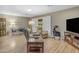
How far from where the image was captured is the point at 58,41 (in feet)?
17.2

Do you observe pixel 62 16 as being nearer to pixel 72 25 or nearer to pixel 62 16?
pixel 62 16

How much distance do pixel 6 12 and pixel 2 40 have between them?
4.64 feet

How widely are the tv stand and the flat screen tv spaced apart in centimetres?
22

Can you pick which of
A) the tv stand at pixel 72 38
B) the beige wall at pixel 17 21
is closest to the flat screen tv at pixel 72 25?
the tv stand at pixel 72 38

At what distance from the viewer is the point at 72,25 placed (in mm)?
4621

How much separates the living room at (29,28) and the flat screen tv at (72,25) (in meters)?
0.26

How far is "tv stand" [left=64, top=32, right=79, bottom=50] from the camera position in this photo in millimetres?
4338

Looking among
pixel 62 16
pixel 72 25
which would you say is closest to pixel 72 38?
pixel 72 25

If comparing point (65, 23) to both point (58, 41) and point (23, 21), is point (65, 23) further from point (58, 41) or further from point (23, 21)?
point (23, 21)

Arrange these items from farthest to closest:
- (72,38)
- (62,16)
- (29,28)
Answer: (62,16)
(72,38)
(29,28)

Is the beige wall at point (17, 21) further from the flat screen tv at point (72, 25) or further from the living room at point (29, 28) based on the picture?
the flat screen tv at point (72, 25)

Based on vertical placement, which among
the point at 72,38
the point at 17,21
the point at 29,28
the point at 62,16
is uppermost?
the point at 62,16

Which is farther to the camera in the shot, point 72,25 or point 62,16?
point 62,16

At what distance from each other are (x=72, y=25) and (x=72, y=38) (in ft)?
A: 1.86
